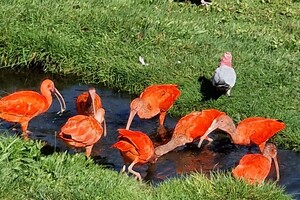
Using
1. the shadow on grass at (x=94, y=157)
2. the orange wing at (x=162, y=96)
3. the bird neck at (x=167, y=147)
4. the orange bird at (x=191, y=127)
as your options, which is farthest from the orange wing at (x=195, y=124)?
the shadow on grass at (x=94, y=157)

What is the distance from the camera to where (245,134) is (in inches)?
306

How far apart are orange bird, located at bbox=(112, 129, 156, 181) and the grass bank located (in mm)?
1924

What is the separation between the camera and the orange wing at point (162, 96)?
324 inches

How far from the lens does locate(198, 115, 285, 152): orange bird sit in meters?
7.73

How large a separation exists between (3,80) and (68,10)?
5.13ft

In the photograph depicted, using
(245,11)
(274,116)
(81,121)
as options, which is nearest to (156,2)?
(245,11)

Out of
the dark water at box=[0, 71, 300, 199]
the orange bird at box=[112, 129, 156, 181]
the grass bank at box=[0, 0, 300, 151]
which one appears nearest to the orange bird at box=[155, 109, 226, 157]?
the dark water at box=[0, 71, 300, 199]

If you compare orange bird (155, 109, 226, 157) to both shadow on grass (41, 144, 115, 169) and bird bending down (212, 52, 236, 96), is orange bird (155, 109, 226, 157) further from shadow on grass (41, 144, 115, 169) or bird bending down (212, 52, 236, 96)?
bird bending down (212, 52, 236, 96)

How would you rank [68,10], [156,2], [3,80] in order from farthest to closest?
[156,2], [68,10], [3,80]

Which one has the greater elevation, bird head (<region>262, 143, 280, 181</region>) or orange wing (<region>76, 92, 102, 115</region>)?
bird head (<region>262, 143, 280, 181</region>)

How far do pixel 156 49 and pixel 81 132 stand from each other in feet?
10.8

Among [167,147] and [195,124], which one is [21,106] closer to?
[167,147]

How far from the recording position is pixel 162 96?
8.27 m

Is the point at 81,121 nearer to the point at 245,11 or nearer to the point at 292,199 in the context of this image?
the point at 292,199
